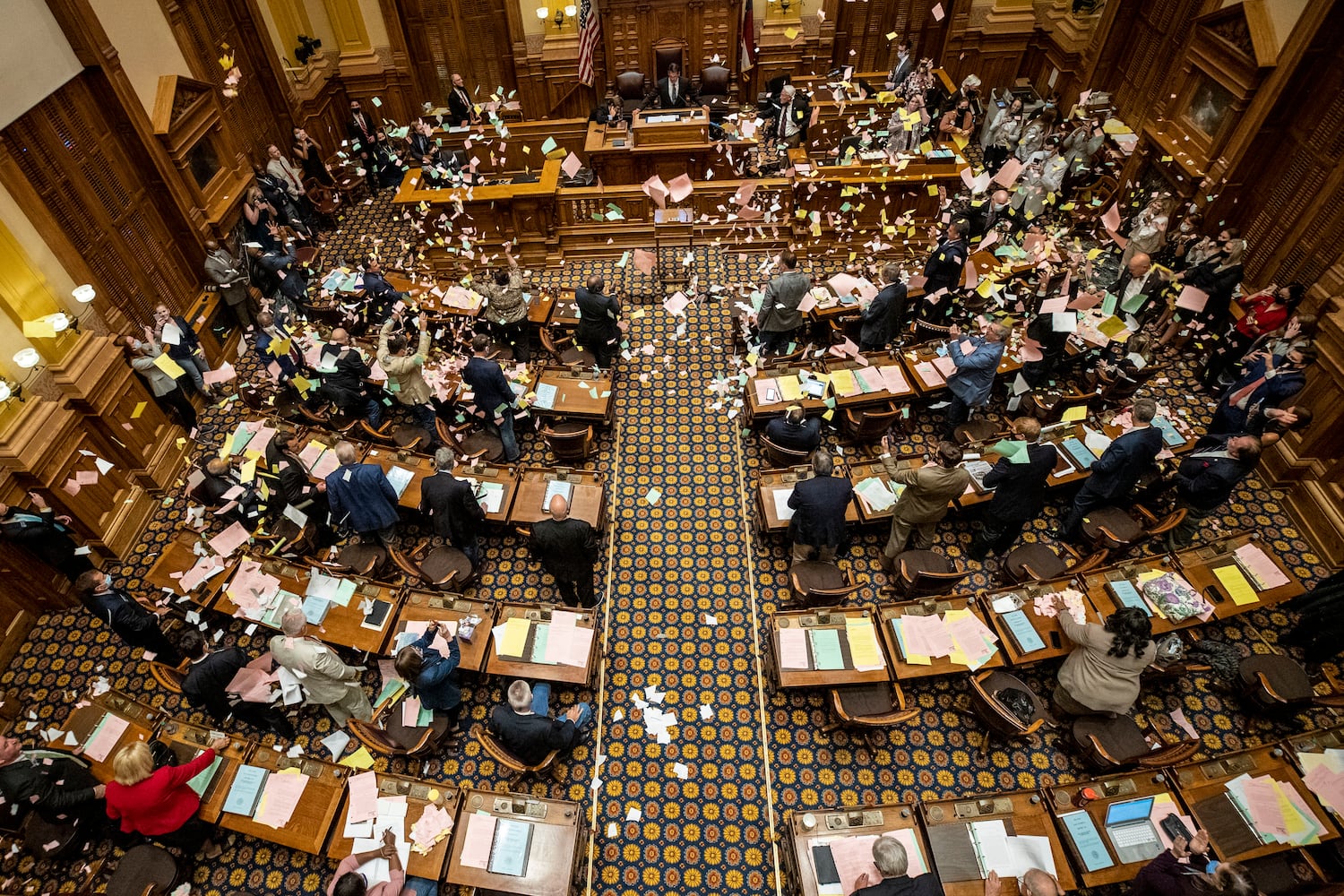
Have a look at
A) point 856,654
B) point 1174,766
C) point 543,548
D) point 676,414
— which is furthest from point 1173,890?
point 676,414

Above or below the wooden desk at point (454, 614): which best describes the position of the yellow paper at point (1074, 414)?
above

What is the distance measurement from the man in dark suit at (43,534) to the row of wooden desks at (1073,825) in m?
7.72

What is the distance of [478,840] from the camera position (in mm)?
5043

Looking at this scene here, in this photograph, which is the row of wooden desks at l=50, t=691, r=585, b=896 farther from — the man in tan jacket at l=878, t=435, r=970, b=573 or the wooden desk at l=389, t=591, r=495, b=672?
the man in tan jacket at l=878, t=435, r=970, b=573

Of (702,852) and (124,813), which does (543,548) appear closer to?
(702,852)

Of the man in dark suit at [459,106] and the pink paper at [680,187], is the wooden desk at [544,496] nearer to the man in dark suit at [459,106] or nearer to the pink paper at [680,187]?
the pink paper at [680,187]

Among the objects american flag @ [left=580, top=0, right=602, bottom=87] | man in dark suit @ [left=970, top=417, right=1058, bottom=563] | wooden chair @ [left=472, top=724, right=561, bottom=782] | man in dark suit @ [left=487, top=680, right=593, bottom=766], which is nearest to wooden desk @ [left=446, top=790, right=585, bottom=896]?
wooden chair @ [left=472, top=724, right=561, bottom=782]

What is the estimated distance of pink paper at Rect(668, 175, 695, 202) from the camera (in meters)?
11.4

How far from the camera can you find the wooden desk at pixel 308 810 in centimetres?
511

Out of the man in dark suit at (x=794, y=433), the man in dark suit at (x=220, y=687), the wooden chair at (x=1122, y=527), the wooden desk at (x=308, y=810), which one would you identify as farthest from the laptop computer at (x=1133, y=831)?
the man in dark suit at (x=220, y=687)

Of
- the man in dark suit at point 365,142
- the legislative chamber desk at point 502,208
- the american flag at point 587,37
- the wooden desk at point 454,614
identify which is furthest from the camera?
the man in dark suit at point 365,142

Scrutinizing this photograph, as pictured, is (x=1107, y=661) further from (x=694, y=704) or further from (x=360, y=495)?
(x=360, y=495)

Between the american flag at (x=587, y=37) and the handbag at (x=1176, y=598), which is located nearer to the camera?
the handbag at (x=1176, y=598)

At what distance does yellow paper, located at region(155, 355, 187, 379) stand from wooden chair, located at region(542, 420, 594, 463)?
184 inches
